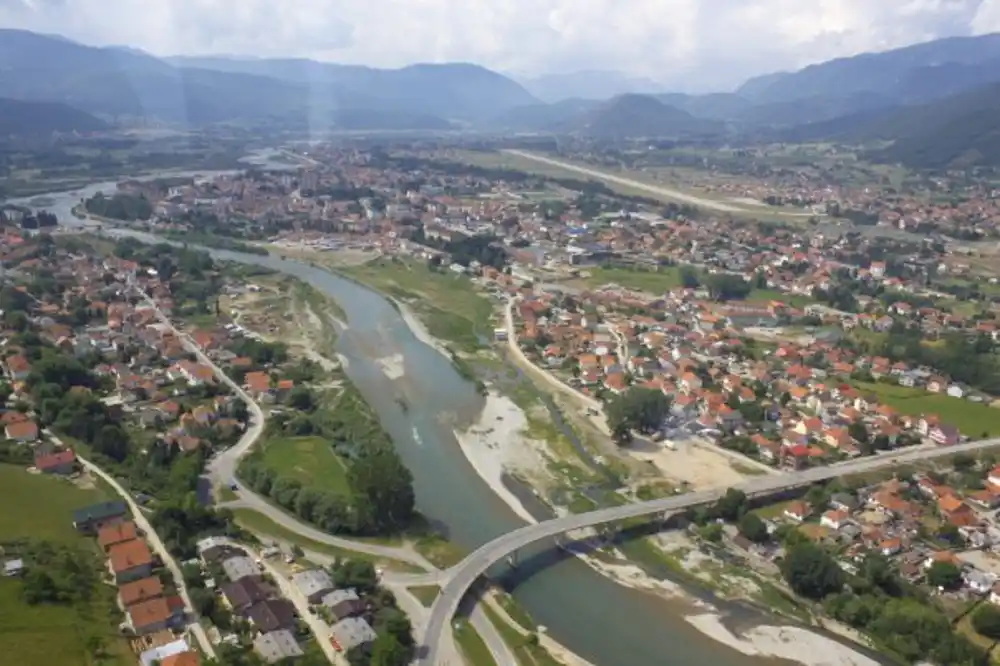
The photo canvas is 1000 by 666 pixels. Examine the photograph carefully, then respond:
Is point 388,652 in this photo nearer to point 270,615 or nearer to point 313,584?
point 270,615

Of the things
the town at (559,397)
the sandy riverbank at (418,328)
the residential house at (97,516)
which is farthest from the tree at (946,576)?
the sandy riverbank at (418,328)

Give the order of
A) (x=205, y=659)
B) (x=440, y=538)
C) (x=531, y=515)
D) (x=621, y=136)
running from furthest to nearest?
1. (x=621, y=136)
2. (x=531, y=515)
3. (x=440, y=538)
4. (x=205, y=659)

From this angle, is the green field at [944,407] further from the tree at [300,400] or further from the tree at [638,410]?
the tree at [300,400]

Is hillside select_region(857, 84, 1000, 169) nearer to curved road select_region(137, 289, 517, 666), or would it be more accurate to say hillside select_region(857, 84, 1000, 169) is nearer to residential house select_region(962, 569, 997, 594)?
residential house select_region(962, 569, 997, 594)

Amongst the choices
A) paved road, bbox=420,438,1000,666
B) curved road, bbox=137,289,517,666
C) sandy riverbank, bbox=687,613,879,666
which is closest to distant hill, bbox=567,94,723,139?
paved road, bbox=420,438,1000,666

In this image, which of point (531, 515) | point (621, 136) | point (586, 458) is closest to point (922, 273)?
point (586, 458)

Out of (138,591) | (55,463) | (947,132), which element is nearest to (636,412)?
(138,591)

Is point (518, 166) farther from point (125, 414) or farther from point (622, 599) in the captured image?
point (622, 599)
